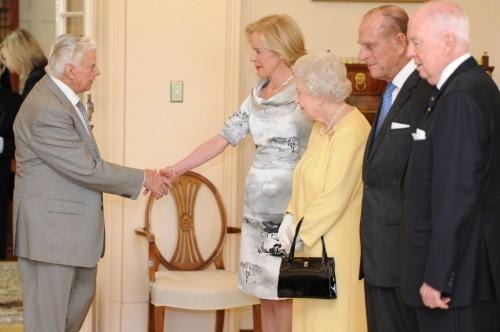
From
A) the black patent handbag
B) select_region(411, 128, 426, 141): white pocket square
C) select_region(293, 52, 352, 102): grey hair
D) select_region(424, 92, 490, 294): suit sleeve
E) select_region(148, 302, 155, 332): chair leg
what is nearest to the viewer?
select_region(424, 92, 490, 294): suit sleeve

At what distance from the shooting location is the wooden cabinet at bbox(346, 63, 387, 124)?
5234 mm

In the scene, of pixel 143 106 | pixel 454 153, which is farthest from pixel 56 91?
pixel 454 153

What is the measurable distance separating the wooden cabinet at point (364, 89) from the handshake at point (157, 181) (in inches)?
47.0

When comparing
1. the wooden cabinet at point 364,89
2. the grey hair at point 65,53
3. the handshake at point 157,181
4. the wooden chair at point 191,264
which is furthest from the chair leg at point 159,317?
the wooden cabinet at point 364,89

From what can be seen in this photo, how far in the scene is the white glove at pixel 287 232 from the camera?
12.5 feet

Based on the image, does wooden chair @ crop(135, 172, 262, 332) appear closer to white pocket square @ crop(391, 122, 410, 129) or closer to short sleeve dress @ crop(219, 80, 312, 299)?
short sleeve dress @ crop(219, 80, 312, 299)

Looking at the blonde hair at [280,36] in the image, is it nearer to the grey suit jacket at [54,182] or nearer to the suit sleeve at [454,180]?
the grey suit jacket at [54,182]

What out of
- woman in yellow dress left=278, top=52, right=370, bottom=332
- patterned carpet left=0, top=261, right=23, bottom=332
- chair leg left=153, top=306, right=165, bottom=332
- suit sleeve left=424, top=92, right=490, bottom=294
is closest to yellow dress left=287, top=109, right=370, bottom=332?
woman in yellow dress left=278, top=52, right=370, bottom=332

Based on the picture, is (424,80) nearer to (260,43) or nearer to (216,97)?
(260,43)

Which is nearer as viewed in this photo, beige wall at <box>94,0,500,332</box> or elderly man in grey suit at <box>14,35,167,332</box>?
elderly man in grey suit at <box>14,35,167,332</box>

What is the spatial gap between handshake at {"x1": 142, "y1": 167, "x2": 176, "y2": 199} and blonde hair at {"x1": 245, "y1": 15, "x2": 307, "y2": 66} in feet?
2.98

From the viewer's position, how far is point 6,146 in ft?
22.0

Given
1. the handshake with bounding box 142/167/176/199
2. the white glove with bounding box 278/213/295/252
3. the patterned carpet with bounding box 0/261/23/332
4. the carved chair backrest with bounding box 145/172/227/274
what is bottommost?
the patterned carpet with bounding box 0/261/23/332

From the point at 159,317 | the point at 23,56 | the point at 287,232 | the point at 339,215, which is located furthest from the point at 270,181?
the point at 23,56
